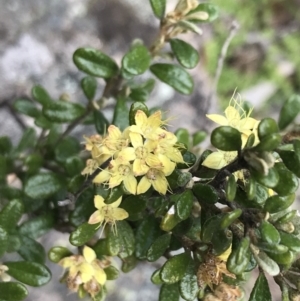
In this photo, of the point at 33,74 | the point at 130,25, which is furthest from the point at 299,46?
the point at 33,74

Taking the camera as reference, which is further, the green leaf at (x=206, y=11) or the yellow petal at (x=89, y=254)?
the green leaf at (x=206, y=11)

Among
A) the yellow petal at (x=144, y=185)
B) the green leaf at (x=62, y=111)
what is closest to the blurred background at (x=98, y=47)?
the green leaf at (x=62, y=111)

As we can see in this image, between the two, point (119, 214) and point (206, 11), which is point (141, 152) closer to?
point (119, 214)

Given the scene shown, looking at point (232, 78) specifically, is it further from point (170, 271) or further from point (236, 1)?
point (170, 271)

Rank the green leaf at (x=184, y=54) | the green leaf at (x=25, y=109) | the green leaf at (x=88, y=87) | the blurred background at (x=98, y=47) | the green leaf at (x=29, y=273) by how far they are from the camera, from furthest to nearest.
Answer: the blurred background at (x=98, y=47) → the green leaf at (x=25, y=109) → the green leaf at (x=88, y=87) → the green leaf at (x=184, y=54) → the green leaf at (x=29, y=273)

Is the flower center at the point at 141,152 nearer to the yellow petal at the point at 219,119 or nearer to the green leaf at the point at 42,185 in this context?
the yellow petal at the point at 219,119

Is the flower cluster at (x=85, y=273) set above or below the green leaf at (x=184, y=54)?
below

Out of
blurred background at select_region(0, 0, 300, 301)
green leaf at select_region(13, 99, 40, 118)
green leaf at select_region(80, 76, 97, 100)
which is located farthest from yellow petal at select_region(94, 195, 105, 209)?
blurred background at select_region(0, 0, 300, 301)
